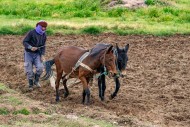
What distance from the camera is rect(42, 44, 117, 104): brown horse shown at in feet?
36.9

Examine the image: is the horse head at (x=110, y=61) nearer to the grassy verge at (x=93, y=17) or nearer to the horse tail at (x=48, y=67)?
the horse tail at (x=48, y=67)

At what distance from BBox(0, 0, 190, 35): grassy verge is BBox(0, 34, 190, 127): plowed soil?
84 cm

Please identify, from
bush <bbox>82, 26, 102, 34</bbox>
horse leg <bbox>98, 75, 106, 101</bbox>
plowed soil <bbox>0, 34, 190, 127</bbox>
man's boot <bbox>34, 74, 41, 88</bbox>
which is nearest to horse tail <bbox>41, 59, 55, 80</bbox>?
plowed soil <bbox>0, 34, 190, 127</bbox>

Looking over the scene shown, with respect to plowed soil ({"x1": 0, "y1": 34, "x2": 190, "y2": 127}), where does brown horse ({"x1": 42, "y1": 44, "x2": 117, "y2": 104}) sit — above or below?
above

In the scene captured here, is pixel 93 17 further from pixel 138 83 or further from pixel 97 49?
pixel 97 49

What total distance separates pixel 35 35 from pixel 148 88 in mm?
3143

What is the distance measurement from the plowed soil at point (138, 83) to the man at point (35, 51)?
360 millimetres

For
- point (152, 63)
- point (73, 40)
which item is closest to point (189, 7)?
point (73, 40)

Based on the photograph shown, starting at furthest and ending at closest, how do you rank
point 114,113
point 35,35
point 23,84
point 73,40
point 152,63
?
point 73,40
point 152,63
point 23,84
point 35,35
point 114,113

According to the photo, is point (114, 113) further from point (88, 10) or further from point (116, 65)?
point (88, 10)

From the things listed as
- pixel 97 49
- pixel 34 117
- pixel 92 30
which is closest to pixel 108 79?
pixel 97 49

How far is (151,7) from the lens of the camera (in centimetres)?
2609

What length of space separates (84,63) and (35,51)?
214 centimetres

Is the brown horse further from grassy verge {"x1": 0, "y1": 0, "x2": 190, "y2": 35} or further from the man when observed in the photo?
grassy verge {"x1": 0, "y1": 0, "x2": 190, "y2": 35}
